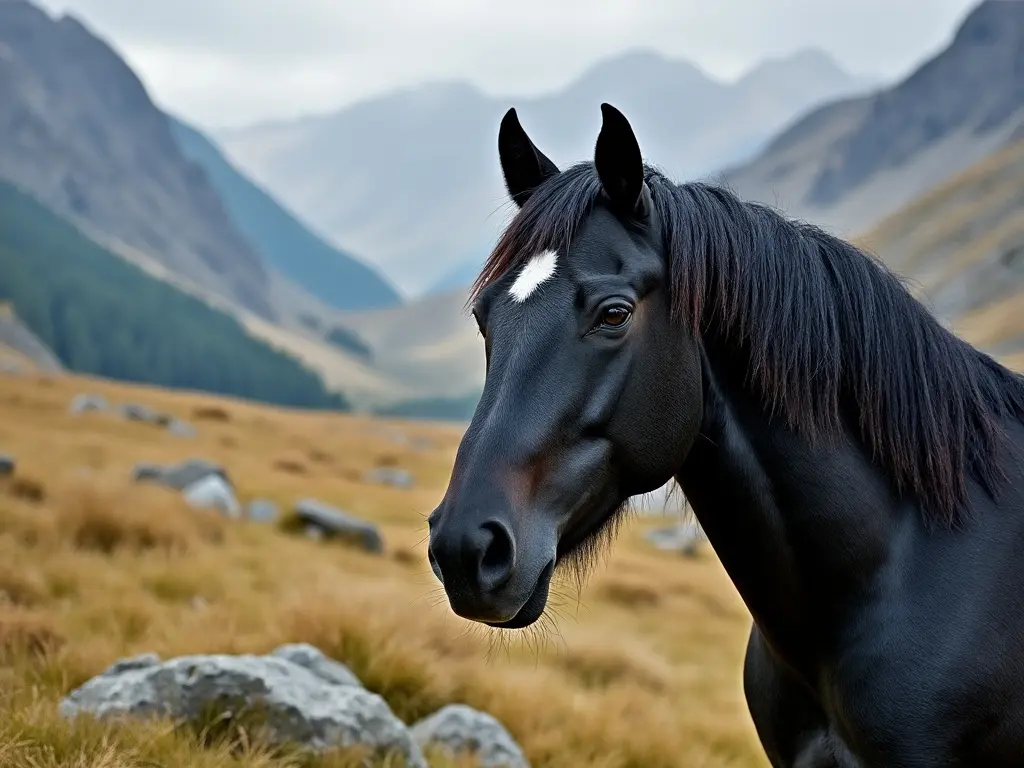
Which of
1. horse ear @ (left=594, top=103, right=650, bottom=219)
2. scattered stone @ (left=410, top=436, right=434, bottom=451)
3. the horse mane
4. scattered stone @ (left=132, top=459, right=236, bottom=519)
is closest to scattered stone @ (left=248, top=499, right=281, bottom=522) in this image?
scattered stone @ (left=132, top=459, right=236, bottom=519)

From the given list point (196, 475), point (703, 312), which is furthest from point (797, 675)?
point (196, 475)

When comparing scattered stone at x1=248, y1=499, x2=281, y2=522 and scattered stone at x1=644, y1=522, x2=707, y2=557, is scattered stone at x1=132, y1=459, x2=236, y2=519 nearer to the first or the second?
scattered stone at x1=248, y1=499, x2=281, y2=522

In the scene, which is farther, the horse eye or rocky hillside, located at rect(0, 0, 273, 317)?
rocky hillside, located at rect(0, 0, 273, 317)

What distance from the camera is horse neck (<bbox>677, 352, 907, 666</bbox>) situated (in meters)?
2.86

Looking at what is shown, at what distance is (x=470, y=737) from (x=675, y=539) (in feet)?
65.5

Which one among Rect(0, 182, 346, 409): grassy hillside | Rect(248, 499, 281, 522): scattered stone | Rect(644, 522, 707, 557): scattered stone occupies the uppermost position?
Rect(0, 182, 346, 409): grassy hillside

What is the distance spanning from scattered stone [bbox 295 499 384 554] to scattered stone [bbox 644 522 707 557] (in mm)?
11457

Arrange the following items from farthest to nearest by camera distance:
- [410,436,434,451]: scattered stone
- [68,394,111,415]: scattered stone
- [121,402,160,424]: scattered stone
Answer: [410,436,434,451]: scattered stone < [121,402,160,424]: scattered stone < [68,394,111,415]: scattered stone

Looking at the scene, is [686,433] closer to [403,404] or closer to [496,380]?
[496,380]

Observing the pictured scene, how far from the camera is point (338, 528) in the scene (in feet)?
41.8

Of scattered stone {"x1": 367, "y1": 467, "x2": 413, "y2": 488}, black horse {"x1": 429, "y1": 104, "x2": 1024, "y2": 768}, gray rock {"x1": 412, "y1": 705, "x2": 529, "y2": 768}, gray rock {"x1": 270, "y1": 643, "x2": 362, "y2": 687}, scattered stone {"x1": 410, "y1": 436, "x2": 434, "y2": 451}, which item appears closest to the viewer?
black horse {"x1": 429, "y1": 104, "x2": 1024, "y2": 768}

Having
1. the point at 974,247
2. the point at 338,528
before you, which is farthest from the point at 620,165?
the point at 974,247

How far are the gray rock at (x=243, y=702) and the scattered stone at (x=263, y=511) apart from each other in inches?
354

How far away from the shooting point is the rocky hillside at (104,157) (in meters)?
145
